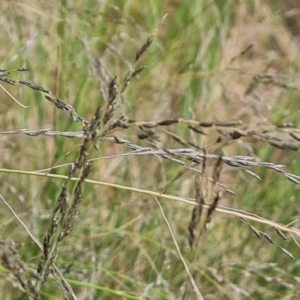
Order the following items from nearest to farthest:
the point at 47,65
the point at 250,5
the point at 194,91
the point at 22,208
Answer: the point at 22,208
the point at 47,65
the point at 194,91
the point at 250,5

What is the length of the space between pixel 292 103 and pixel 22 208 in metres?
0.68

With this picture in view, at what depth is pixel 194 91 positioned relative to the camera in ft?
5.03

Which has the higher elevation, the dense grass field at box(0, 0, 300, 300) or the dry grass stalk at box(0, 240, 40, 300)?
the dry grass stalk at box(0, 240, 40, 300)

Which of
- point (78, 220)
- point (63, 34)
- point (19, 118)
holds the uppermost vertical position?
point (63, 34)

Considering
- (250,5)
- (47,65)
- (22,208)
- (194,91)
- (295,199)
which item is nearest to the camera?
(22,208)

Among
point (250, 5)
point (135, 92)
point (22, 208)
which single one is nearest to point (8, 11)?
point (135, 92)

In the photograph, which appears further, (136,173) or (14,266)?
(136,173)

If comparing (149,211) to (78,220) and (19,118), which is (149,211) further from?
(19,118)

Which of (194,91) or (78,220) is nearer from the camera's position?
(78,220)

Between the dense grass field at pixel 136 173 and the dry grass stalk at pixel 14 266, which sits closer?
the dry grass stalk at pixel 14 266

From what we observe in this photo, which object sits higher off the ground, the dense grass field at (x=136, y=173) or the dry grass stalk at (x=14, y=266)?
the dry grass stalk at (x=14, y=266)

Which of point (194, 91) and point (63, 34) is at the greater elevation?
point (63, 34)

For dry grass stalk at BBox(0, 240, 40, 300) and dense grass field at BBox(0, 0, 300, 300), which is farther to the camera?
dense grass field at BBox(0, 0, 300, 300)

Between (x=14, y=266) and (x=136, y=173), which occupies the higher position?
(x=14, y=266)
